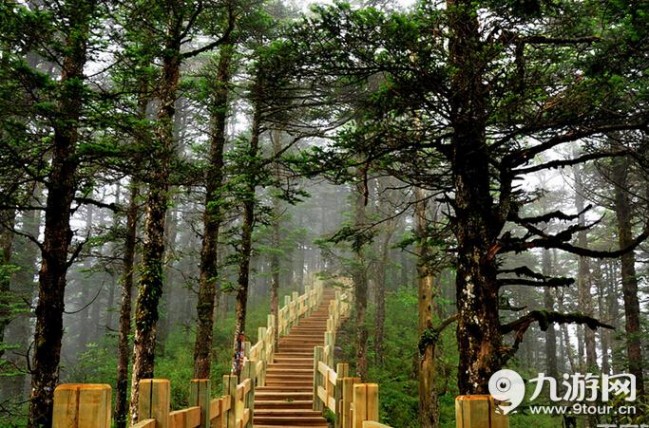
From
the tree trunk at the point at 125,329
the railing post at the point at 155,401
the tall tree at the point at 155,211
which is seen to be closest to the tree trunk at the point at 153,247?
the tall tree at the point at 155,211

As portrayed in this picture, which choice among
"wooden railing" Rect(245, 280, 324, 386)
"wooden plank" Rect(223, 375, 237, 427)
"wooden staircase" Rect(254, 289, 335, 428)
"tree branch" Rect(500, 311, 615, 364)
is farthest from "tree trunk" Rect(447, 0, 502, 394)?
"wooden staircase" Rect(254, 289, 335, 428)

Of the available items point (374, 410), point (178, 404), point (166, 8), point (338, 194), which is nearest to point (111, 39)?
point (166, 8)

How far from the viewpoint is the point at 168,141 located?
8594 millimetres

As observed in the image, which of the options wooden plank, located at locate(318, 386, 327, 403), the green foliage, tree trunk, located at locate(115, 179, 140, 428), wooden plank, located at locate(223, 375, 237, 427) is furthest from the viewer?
the green foliage

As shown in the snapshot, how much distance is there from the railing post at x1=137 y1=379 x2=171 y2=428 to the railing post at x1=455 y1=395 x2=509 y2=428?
7.94 feet

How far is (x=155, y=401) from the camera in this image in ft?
11.5

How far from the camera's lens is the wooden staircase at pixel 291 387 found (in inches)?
443

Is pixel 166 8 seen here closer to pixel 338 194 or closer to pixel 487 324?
pixel 487 324

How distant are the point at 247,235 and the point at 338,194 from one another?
1489 inches

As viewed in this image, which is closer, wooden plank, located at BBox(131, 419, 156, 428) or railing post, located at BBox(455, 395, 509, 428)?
railing post, located at BBox(455, 395, 509, 428)

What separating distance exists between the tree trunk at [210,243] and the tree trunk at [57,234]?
9.83ft

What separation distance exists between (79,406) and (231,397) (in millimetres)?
5215

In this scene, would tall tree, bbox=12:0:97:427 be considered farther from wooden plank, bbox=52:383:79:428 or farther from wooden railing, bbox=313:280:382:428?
wooden plank, bbox=52:383:79:428

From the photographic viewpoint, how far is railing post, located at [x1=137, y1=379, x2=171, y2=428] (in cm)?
346
